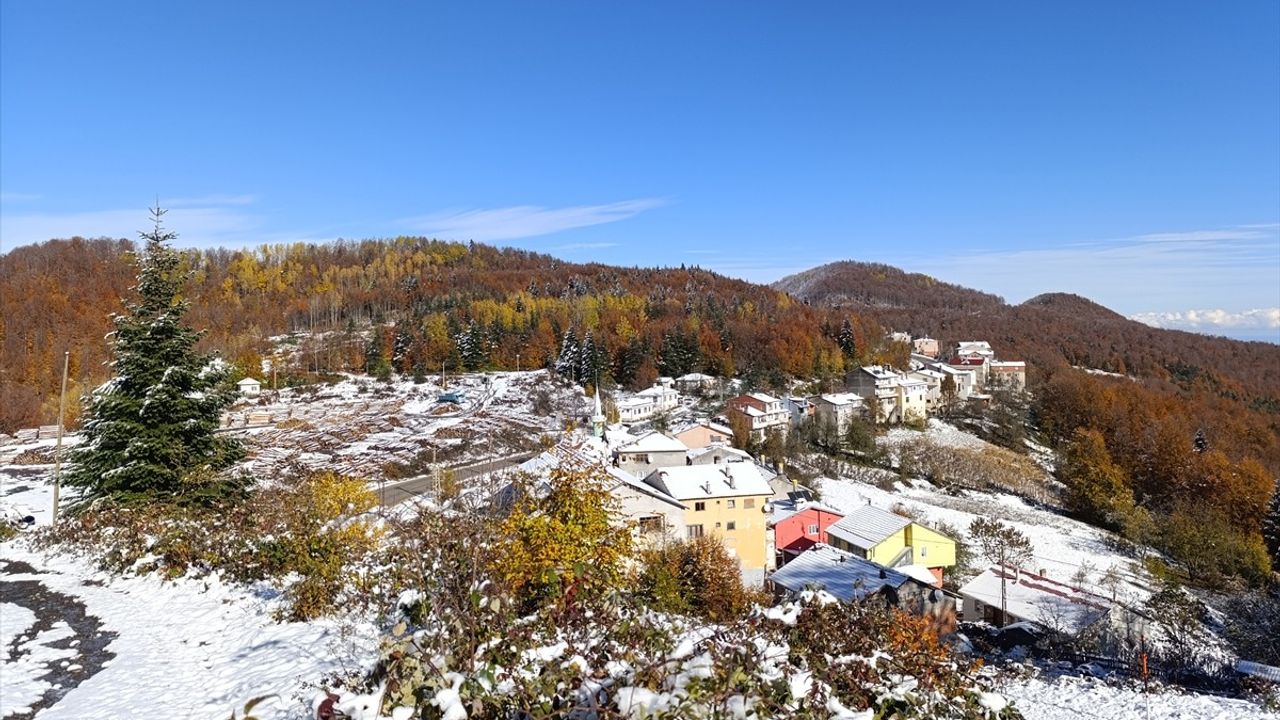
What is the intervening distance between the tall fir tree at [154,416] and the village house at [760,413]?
3944 cm

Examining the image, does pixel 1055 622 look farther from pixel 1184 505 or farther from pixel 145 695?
pixel 1184 505

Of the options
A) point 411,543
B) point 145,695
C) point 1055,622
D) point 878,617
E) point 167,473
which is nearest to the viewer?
point 878,617

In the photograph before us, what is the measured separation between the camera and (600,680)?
305cm

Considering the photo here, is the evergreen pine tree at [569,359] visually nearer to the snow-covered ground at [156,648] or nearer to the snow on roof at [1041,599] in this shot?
the snow on roof at [1041,599]

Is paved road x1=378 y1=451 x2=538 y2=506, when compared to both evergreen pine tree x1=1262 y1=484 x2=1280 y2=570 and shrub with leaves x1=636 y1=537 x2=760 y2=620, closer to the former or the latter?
shrub with leaves x1=636 y1=537 x2=760 y2=620

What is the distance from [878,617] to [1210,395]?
316 ft

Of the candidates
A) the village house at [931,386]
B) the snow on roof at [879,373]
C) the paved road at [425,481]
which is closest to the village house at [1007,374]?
the village house at [931,386]

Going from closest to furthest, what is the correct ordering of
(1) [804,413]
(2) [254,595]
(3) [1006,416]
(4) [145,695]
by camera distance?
(4) [145,695]
(2) [254,595]
(1) [804,413]
(3) [1006,416]

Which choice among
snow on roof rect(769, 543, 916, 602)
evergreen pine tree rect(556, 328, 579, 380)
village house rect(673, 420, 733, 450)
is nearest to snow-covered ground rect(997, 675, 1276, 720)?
snow on roof rect(769, 543, 916, 602)

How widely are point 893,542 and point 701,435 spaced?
19962 mm

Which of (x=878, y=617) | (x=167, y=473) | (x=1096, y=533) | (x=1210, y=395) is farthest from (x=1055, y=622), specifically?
(x=1210, y=395)

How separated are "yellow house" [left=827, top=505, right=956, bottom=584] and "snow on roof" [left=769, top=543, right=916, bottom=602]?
2939mm

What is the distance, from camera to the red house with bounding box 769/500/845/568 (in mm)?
26828

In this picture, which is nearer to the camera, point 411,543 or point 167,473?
point 411,543
